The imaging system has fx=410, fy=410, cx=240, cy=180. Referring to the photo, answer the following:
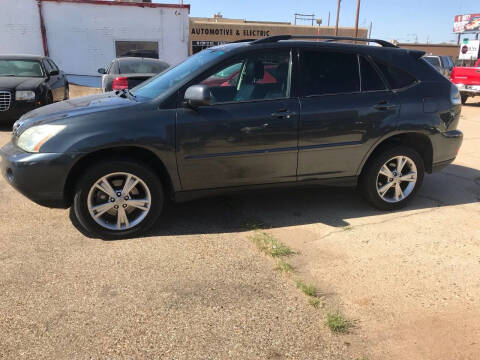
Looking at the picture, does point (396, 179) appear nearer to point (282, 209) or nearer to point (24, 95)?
point (282, 209)

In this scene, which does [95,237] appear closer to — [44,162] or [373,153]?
[44,162]

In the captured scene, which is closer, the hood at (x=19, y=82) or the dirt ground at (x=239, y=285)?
the dirt ground at (x=239, y=285)

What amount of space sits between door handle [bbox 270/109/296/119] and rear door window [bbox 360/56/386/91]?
938 mm

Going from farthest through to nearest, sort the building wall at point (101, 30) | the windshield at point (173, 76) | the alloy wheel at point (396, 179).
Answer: the building wall at point (101, 30)
the alloy wheel at point (396, 179)
the windshield at point (173, 76)

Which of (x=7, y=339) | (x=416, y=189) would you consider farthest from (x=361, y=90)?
(x=7, y=339)

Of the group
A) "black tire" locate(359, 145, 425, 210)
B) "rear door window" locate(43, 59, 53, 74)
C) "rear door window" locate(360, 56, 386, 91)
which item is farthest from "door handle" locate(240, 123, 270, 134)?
"rear door window" locate(43, 59, 53, 74)

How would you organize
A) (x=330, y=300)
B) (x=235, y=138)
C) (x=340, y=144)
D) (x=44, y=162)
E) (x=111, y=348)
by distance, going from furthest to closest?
(x=340, y=144)
(x=235, y=138)
(x=44, y=162)
(x=330, y=300)
(x=111, y=348)

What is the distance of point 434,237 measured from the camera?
3951 mm

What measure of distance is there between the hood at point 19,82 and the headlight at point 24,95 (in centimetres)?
9

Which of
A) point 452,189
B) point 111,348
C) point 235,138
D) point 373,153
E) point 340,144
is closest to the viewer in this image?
point 111,348

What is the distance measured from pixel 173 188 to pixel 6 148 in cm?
159

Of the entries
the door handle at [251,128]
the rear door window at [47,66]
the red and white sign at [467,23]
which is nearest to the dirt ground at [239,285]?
the door handle at [251,128]

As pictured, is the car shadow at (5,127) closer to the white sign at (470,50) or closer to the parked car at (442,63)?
the parked car at (442,63)

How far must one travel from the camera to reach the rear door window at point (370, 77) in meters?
4.29
